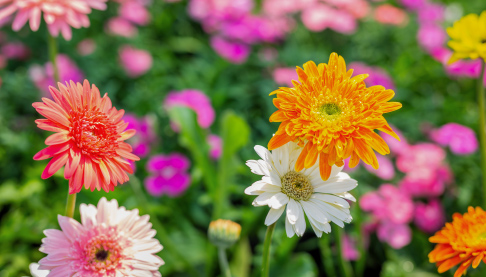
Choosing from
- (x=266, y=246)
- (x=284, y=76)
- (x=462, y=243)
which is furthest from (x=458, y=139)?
(x=266, y=246)

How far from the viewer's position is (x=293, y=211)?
0.85m

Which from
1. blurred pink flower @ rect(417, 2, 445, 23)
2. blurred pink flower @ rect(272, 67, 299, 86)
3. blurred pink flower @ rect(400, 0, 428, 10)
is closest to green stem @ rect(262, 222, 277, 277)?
blurred pink flower @ rect(272, 67, 299, 86)

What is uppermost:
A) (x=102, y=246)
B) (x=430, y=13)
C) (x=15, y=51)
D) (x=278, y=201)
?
(x=15, y=51)

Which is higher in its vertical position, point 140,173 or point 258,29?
point 258,29

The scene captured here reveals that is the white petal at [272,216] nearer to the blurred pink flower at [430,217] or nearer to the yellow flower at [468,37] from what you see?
the yellow flower at [468,37]

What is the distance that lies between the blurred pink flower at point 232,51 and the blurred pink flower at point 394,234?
1.11 meters

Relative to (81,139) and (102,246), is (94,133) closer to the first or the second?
(81,139)

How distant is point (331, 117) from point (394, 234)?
1.05m

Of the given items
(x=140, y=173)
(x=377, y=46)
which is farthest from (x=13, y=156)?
(x=377, y=46)

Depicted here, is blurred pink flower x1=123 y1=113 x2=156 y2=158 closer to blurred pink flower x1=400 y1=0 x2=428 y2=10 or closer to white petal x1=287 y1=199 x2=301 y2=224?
white petal x1=287 y1=199 x2=301 y2=224

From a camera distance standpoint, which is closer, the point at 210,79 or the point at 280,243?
the point at 280,243

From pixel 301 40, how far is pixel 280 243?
5.17 feet

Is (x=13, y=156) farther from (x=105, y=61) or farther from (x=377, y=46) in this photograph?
(x=377, y=46)

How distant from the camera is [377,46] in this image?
2719 mm
